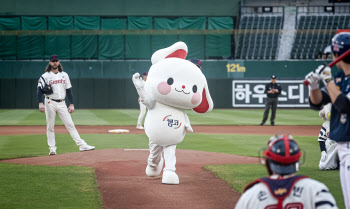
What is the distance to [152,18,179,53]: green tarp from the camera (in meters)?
38.2

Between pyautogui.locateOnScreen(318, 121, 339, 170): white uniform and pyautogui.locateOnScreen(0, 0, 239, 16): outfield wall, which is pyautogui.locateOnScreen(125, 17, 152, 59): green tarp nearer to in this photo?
pyautogui.locateOnScreen(0, 0, 239, 16): outfield wall

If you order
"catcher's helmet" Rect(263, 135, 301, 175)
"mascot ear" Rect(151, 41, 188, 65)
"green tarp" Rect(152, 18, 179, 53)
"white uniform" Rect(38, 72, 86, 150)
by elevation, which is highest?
"green tarp" Rect(152, 18, 179, 53)

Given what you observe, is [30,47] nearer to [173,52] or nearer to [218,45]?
[218,45]

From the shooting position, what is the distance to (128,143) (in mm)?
15766

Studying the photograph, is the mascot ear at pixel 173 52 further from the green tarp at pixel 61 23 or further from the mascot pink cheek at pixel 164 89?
the green tarp at pixel 61 23

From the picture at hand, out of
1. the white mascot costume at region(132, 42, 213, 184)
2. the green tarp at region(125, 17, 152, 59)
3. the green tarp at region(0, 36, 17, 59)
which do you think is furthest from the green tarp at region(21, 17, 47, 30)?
the white mascot costume at region(132, 42, 213, 184)

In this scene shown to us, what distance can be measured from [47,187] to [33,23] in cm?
3137

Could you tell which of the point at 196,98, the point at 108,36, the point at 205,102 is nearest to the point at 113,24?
the point at 108,36

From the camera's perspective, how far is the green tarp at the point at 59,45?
3731cm

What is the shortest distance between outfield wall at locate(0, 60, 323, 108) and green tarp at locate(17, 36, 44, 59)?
1.15 metres

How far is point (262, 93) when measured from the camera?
35.0 metres

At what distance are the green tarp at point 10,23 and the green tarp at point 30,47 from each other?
3.43 feet

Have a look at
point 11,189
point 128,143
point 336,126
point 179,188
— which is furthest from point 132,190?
point 128,143

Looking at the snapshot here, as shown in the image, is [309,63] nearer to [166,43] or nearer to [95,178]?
[166,43]
